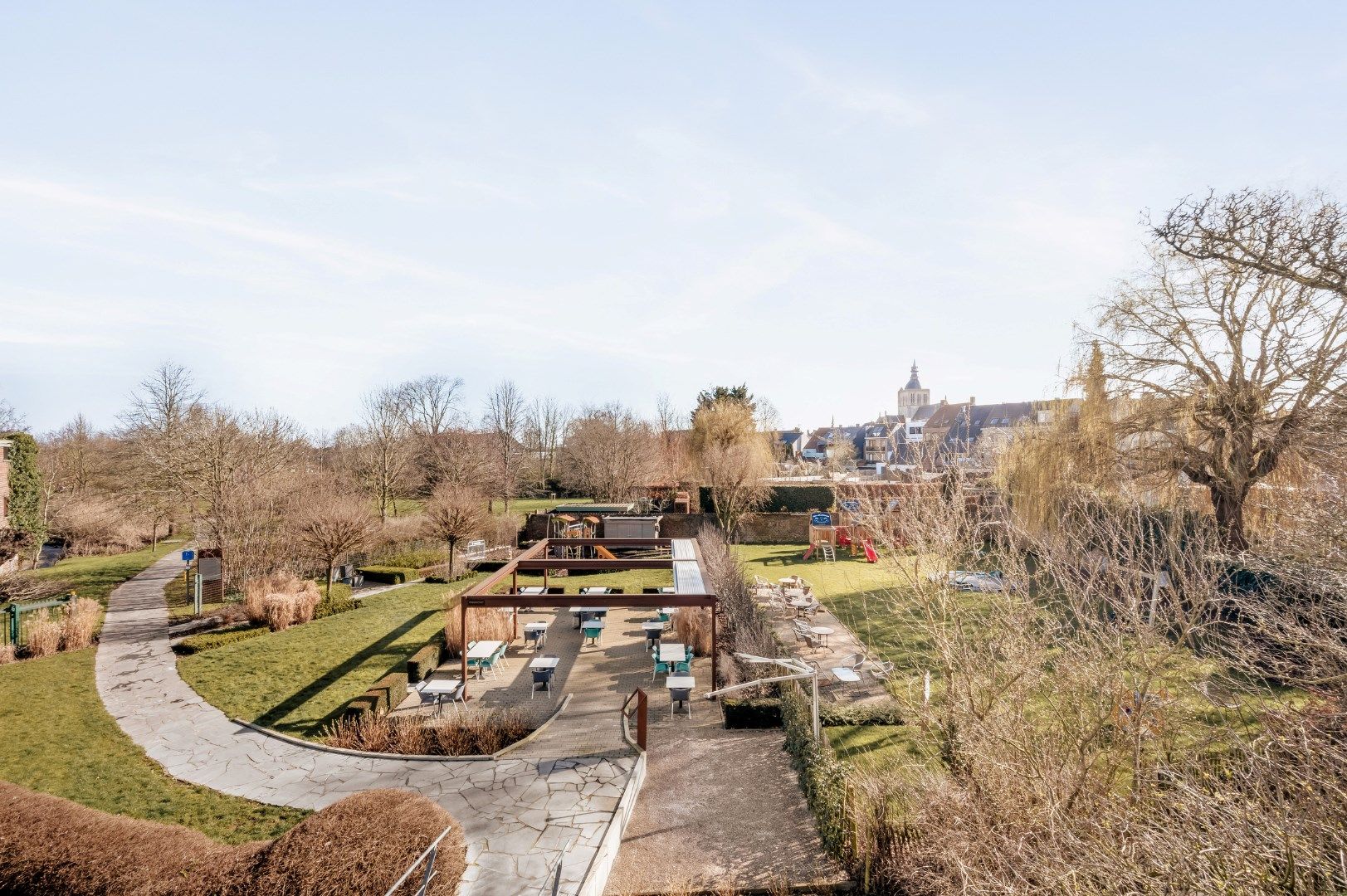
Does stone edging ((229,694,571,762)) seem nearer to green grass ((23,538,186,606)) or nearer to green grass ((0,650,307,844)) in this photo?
green grass ((0,650,307,844))

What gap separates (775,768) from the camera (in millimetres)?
10219

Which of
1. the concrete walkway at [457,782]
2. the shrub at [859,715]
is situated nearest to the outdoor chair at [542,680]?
the concrete walkway at [457,782]

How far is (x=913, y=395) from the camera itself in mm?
125000

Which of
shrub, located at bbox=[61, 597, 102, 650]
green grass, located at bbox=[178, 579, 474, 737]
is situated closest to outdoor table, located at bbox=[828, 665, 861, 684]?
green grass, located at bbox=[178, 579, 474, 737]

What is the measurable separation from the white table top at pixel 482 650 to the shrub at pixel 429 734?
6.45 feet

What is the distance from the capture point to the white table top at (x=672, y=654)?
13087 millimetres

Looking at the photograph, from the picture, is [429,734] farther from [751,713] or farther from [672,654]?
[751,713]

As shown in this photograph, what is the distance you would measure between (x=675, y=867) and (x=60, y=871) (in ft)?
19.8

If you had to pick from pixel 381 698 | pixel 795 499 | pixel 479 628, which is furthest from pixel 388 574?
pixel 795 499

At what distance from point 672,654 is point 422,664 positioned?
519 cm

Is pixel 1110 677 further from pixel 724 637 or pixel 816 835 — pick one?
pixel 724 637

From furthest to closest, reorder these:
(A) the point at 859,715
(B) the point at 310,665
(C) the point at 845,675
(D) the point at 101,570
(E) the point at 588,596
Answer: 1. (D) the point at 101,570
2. (E) the point at 588,596
3. (B) the point at 310,665
4. (C) the point at 845,675
5. (A) the point at 859,715

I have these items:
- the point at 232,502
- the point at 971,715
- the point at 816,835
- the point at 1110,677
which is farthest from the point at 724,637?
the point at 232,502

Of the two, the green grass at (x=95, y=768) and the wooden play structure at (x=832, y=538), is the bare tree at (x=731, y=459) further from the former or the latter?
the green grass at (x=95, y=768)
